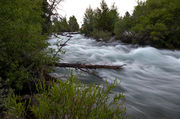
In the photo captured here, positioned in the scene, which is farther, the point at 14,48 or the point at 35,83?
the point at 14,48

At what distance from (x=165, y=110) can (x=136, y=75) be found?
295 centimetres

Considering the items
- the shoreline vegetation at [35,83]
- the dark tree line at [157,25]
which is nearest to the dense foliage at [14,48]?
the shoreline vegetation at [35,83]

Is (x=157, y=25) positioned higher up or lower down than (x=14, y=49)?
higher up

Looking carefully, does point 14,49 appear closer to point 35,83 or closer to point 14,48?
point 14,48

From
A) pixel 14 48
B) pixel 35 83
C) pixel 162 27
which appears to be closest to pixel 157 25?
pixel 162 27

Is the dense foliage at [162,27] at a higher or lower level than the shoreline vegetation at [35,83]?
higher

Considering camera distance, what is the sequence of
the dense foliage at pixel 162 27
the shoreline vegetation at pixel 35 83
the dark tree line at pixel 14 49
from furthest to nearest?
the dense foliage at pixel 162 27 < the dark tree line at pixel 14 49 < the shoreline vegetation at pixel 35 83

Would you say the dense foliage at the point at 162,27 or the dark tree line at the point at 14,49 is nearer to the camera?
the dark tree line at the point at 14,49

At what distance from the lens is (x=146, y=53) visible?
11.1 meters

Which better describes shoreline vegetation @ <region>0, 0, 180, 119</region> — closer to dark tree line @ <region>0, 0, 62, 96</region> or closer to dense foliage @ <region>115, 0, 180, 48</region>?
dark tree line @ <region>0, 0, 62, 96</region>

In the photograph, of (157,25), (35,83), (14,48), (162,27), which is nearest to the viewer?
(35,83)

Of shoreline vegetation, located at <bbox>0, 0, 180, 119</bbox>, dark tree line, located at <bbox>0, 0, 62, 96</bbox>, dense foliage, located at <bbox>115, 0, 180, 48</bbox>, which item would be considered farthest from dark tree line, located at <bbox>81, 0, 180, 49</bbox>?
dark tree line, located at <bbox>0, 0, 62, 96</bbox>

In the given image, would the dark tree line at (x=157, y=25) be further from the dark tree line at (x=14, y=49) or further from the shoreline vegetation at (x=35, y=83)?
the dark tree line at (x=14, y=49)

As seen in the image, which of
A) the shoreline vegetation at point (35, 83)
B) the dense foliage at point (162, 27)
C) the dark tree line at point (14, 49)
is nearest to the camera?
the shoreline vegetation at point (35, 83)
